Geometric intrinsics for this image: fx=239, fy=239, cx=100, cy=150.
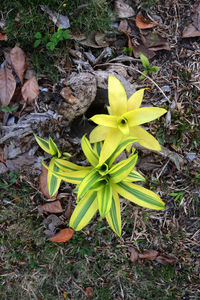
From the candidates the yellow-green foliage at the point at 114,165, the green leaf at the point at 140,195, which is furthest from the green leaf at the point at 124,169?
the green leaf at the point at 140,195

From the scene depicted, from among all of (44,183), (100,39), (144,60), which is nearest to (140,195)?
(44,183)

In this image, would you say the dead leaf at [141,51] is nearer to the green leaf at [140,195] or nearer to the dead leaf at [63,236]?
the green leaf at [140,195]

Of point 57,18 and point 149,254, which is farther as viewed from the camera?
point 149,254

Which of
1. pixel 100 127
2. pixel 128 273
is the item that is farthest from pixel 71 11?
pixel 128 273

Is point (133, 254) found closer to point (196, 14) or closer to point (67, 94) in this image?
point (67, 94)

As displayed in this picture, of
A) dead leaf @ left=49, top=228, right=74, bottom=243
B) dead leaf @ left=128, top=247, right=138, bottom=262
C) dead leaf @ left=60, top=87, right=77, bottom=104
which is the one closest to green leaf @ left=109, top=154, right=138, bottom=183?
dead leaf @ left=60, top=87, right=77, bottom=104
